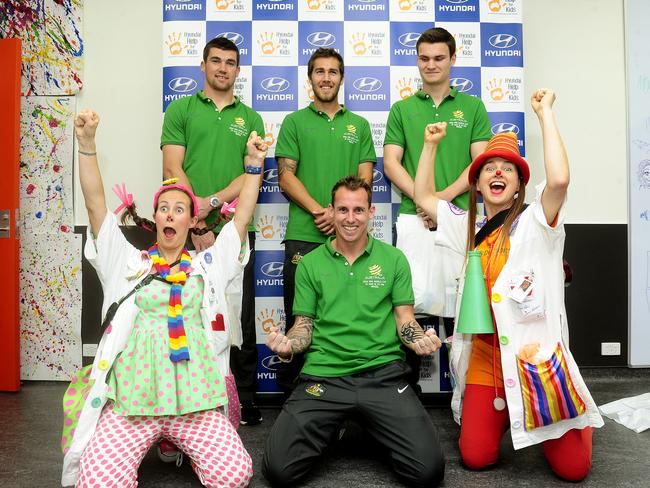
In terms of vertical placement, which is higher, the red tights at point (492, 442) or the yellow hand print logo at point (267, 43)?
the yellow hand print logo at point (267, 43)

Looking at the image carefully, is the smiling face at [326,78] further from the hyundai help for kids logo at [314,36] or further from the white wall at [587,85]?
the white wall at [587,85]

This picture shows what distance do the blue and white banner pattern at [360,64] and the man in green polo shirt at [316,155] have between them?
0.92 feet

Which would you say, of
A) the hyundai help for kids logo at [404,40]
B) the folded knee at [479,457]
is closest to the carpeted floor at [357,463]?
the folded knee at [479,457]

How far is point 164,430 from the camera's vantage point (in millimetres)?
2264

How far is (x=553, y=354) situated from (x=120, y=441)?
1.65 metres

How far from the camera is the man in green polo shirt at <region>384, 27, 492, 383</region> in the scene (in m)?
3.21

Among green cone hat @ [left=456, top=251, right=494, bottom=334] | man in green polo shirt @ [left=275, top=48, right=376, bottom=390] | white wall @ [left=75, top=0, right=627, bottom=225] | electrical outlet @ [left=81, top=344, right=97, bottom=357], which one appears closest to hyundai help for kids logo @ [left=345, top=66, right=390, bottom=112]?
man in green polo shirt @ [left=275, top=48, right=376, bottom=390]

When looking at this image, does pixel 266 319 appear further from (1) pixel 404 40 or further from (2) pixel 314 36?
(1) pixel 404 40

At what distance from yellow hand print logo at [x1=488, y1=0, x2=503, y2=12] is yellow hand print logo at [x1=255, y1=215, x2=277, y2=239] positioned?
1841 mm

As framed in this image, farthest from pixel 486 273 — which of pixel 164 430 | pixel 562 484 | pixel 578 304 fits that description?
pixel 578 304

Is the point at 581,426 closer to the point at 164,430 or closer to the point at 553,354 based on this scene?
the point at 553,354

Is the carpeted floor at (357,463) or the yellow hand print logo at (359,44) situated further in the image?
the yellow hand print logo at (359,44)

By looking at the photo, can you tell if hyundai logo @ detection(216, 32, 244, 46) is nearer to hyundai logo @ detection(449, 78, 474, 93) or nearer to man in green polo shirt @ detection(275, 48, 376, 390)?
man in green polo shirt @ detection(275, 48, 376, 390)

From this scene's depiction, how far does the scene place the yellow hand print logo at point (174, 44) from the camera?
359 centimetres
